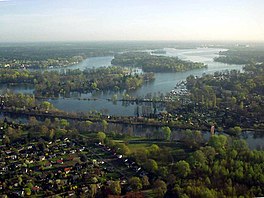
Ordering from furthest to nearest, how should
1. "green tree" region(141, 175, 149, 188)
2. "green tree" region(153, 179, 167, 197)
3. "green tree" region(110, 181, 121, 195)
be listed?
"green tree" region(141, 175, 149, 188), "green tree" region(110, 181, 121, 195), "green tree" region(153, 179, 167, 197)

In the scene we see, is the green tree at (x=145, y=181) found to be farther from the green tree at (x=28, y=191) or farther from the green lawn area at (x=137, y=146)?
the green tree at (x=28, y=191)

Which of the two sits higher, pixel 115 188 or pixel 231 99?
pixel 231 99

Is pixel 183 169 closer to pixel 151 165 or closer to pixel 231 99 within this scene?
pixel 151 165

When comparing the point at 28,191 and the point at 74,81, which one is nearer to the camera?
the point at 28,191

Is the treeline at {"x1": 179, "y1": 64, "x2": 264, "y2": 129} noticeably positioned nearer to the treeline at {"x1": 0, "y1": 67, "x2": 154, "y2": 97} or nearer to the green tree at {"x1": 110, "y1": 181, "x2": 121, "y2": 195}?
the treeline at {"x1": 0, "y1": 67, "x2": 154, "y2": 97}

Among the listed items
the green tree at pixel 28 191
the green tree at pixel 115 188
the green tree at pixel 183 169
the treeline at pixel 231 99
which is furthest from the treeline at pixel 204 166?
the treeline at pixel 231 99

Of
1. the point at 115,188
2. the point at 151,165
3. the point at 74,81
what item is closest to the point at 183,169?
the point at 151,165

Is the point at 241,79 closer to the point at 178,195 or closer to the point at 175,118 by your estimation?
the point at 175,118

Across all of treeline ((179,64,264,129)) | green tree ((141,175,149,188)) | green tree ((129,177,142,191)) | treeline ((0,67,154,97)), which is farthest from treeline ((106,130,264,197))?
treeline ((0,67,154,97))
